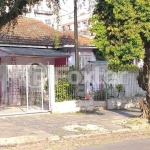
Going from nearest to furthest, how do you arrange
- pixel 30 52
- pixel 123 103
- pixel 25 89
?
pixel 25 89 → pixel 123 103 → pixel 30 52

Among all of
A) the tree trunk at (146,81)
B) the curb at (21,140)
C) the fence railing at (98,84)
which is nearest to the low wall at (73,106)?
the fence railing at (98,84)

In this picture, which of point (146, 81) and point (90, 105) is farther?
point (90, 105)

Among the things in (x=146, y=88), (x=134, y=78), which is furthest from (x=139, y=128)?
(x=134, y=78)

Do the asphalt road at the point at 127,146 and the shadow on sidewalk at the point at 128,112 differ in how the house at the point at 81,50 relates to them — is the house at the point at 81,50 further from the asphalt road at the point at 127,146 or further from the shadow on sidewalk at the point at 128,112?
the asphalt road at the point at 127,146

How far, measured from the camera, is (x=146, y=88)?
13883mm

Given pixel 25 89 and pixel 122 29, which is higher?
pixel 122 29

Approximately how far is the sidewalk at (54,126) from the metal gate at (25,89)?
1128 millimetres

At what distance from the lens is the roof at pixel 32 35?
21.6m

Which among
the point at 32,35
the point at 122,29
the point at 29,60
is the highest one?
the point at 32,35

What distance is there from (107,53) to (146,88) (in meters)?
2.19

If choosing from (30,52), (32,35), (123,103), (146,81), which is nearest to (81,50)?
(32,35)

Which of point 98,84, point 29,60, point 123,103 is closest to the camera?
point 98,84

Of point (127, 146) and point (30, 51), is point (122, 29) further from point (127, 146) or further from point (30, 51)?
point (30, 51)

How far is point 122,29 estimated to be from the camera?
12469 mm
